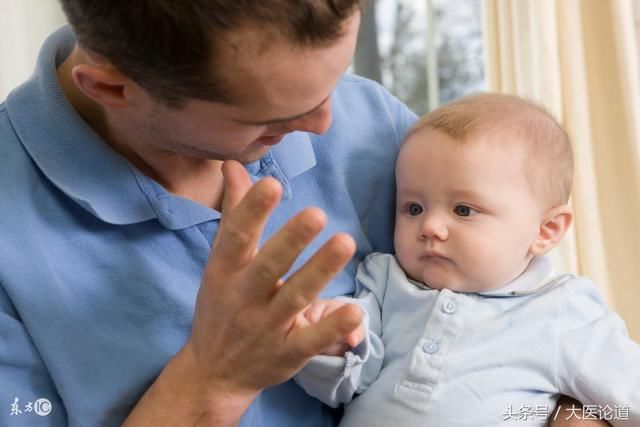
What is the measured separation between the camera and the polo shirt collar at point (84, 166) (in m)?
1.03

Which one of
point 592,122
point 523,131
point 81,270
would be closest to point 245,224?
point 81,270

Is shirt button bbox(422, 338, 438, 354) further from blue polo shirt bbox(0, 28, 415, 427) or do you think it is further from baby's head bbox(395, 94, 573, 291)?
blue polo shirt bbox(0, 28, 415, 427)

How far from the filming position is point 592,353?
3.56 feet

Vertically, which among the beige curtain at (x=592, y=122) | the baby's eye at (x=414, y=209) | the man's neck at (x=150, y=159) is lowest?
the beige curtain at (x=592, y=122)

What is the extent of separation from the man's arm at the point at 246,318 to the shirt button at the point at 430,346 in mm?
266

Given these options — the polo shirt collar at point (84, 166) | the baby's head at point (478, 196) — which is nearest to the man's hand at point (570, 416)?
the baby's head at point (478, 196)

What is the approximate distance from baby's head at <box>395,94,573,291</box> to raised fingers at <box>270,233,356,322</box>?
0.38 m

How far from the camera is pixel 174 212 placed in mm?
1051

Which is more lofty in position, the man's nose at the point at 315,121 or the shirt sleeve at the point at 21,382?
the man's nose at the point at 315,121

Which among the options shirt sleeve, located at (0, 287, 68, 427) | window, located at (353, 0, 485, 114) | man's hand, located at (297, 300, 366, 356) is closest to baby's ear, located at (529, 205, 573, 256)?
man's hand, located at (297, 300, 366, 356)

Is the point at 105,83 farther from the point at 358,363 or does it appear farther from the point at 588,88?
the point at 588,88

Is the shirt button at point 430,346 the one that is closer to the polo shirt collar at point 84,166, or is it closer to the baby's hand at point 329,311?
the baby's hand at point 329,311

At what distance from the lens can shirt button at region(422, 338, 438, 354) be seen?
1.08 m

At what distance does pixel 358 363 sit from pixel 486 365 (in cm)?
17
